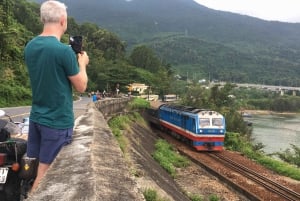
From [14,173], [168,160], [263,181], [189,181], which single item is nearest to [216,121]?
[168,160]

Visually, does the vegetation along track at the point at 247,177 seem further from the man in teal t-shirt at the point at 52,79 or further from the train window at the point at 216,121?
the man in teal t-shirt at the point at 52,79

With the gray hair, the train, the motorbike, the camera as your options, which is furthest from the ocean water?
the gray hair

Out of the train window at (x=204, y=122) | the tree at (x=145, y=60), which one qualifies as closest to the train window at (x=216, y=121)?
the train window at (x=204, y=122)

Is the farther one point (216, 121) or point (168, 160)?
point (216, 121)

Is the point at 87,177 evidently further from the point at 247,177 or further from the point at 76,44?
the point at 247,177

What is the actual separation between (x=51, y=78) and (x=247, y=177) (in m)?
15.8

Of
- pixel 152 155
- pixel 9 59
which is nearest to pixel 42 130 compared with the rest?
pixel 152 155

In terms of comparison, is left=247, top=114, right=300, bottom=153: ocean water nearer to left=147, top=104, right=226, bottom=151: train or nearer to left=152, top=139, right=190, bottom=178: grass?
left=147, top=104, right=226, bottom=151: train

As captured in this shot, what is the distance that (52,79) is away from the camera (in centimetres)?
363

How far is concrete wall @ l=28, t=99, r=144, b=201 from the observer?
2.63 m

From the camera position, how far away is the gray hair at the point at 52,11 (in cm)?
365

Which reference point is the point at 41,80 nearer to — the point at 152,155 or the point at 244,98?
the point at 152,155

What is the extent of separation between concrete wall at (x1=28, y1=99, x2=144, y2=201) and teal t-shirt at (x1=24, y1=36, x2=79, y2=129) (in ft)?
1.12

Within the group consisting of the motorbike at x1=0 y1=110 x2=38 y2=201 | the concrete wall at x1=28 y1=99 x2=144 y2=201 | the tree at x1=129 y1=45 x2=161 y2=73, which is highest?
the tree at x1=129 y1=45 x2=161 y2=73
